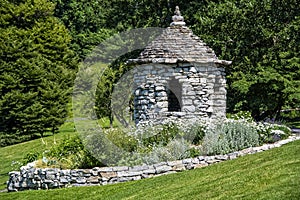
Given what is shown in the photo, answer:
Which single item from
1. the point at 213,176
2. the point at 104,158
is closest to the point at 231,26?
the point at 104,158

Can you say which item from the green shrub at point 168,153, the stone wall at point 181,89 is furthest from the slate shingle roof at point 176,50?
the green shrub at point 168,153

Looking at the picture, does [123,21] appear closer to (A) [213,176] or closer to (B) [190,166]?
(B) [190,166]

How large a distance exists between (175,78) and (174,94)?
1623 mm

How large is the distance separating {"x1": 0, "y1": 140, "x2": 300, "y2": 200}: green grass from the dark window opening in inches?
201

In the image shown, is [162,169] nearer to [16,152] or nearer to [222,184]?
[222,184]

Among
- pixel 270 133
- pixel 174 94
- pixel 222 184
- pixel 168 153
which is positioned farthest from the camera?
pixel 174 94

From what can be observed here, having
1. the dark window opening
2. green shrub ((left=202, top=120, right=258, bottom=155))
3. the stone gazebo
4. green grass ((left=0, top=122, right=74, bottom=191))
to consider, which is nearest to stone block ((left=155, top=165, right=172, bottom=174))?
green shrub ((left=202, top=120, right=258, bottom=155))

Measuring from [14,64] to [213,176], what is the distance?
21.0 metres

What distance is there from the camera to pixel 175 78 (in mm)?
15305

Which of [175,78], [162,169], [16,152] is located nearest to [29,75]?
[16,152]

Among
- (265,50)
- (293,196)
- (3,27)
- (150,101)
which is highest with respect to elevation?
(3,27)

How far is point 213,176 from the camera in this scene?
9.75 metres

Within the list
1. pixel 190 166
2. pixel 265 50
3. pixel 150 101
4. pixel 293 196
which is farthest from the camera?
pixel 265 50

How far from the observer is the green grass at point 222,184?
775 cm
